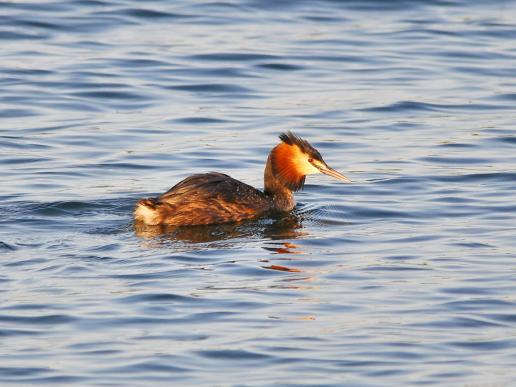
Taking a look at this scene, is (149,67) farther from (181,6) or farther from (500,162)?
(500,162)

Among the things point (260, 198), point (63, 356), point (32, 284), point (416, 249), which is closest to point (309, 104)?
point (260, 198)

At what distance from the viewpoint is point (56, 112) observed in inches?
575

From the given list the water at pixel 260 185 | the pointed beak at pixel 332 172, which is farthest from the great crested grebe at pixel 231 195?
the water at pixel 260 185

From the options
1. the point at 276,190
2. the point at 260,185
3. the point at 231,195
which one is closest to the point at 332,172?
the point at 276,190

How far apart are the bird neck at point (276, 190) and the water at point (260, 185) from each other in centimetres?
25

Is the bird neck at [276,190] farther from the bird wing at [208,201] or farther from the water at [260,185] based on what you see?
the bird wing at [208,201]

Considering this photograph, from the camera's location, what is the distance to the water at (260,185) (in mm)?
7199

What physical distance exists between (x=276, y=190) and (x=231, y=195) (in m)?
0.77

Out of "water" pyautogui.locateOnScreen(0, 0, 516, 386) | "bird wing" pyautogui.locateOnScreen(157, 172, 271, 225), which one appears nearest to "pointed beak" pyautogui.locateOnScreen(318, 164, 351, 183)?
"water" pyautogui.locateOnScreen(0, 0, 516, 386)

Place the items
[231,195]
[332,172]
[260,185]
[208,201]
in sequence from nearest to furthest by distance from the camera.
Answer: [208,201] < [231,195] < [332,172] < [260,185]

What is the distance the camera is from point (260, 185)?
12.1 meters

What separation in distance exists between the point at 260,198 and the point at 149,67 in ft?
20.6

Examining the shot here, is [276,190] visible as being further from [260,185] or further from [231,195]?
[260,185]

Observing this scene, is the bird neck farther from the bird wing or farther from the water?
the bird wing
